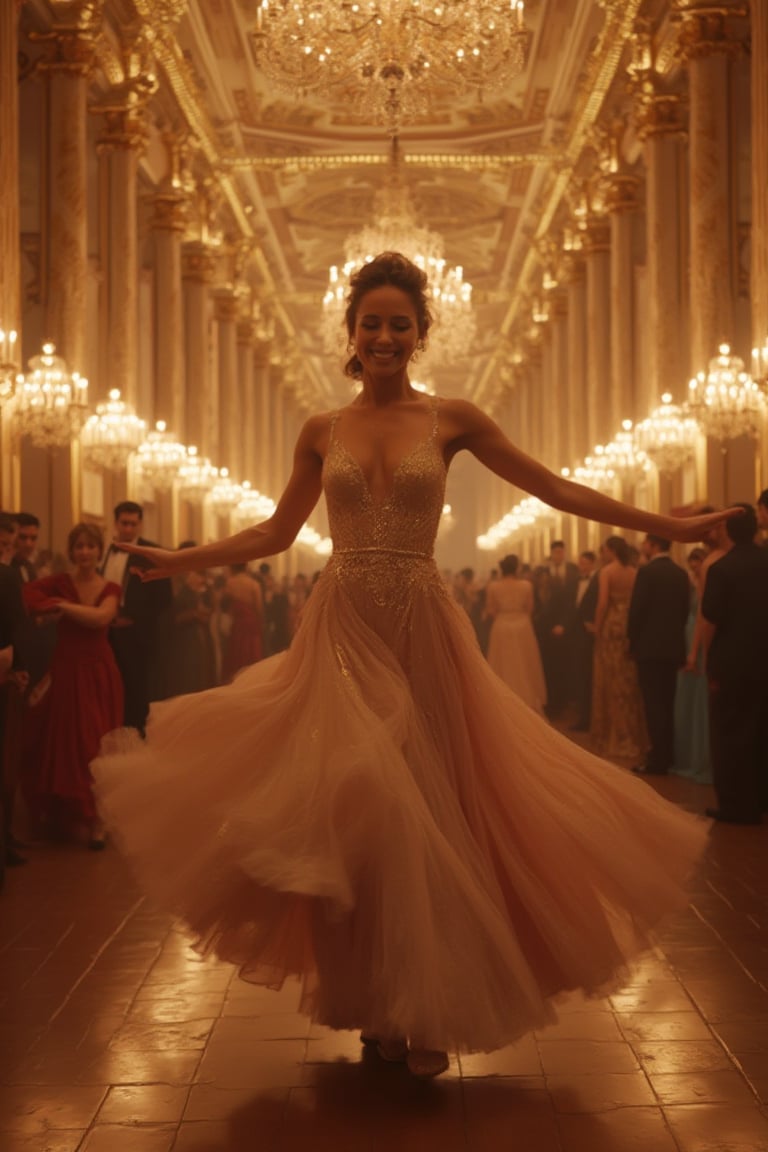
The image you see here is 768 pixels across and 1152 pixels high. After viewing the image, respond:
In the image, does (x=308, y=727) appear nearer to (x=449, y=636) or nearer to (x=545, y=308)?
(x=449, y=636)

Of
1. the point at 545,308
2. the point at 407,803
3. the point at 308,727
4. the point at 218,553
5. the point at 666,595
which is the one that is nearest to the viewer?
the point at 407,803

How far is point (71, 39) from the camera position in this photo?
15781mm

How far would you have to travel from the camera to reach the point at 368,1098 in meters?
3.65

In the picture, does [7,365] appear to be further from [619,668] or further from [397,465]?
[397,465]

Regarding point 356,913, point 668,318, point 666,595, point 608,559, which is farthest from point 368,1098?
point 668,318

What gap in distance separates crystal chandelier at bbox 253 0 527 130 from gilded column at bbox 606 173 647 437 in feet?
22.1

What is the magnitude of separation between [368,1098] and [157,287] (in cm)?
2006

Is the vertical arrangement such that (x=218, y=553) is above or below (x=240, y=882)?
above

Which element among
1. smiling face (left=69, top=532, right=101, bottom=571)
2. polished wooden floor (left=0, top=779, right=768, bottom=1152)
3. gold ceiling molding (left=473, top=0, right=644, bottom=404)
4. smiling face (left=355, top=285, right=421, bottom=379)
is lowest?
polished wooden floor (left=0, top=779, right=768, bottom=1152)

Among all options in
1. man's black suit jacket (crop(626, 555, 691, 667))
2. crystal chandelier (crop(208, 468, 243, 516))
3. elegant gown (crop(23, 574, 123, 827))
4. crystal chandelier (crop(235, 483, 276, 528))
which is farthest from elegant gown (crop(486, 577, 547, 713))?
crystal chandelier (crop(235, 483, 276, 528))

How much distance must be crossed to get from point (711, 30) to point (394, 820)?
1316 cm

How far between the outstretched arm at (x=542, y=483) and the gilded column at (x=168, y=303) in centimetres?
1831

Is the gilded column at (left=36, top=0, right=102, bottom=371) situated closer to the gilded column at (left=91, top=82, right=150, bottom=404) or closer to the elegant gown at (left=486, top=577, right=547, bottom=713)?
the gilded column at (left=91, top=82, right=150, bottom=404)

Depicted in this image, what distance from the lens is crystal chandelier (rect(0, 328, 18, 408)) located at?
11.6 meters
